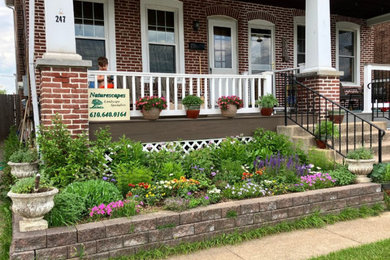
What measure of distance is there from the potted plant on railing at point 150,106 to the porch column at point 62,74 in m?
0.92

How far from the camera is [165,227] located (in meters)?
3.41

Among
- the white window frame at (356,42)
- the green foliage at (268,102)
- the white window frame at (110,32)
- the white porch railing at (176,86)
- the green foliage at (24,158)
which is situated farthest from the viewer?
→ the white window frame at (356,42)

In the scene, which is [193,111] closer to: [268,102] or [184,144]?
[184,144]

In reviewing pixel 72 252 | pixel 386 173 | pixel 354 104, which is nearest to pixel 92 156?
pixel 72 252

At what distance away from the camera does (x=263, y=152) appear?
17.7 ft

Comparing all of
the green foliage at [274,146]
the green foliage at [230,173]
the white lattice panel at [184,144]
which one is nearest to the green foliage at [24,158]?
the white lattice panel at [184,144]

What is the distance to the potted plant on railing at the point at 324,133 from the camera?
5816mm

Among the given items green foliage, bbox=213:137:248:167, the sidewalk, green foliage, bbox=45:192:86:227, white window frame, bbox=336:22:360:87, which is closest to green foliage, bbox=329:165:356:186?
the sidewalk

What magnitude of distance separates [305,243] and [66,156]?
3.10 metres

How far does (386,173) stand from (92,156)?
406 centimetres

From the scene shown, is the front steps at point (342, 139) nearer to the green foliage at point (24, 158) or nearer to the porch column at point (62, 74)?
the porch column at point (62, 74)

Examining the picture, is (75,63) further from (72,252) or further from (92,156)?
(72,252)

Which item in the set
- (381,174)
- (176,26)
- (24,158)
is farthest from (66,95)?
(381,174)

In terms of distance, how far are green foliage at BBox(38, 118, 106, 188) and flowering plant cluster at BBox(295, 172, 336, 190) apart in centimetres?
270
